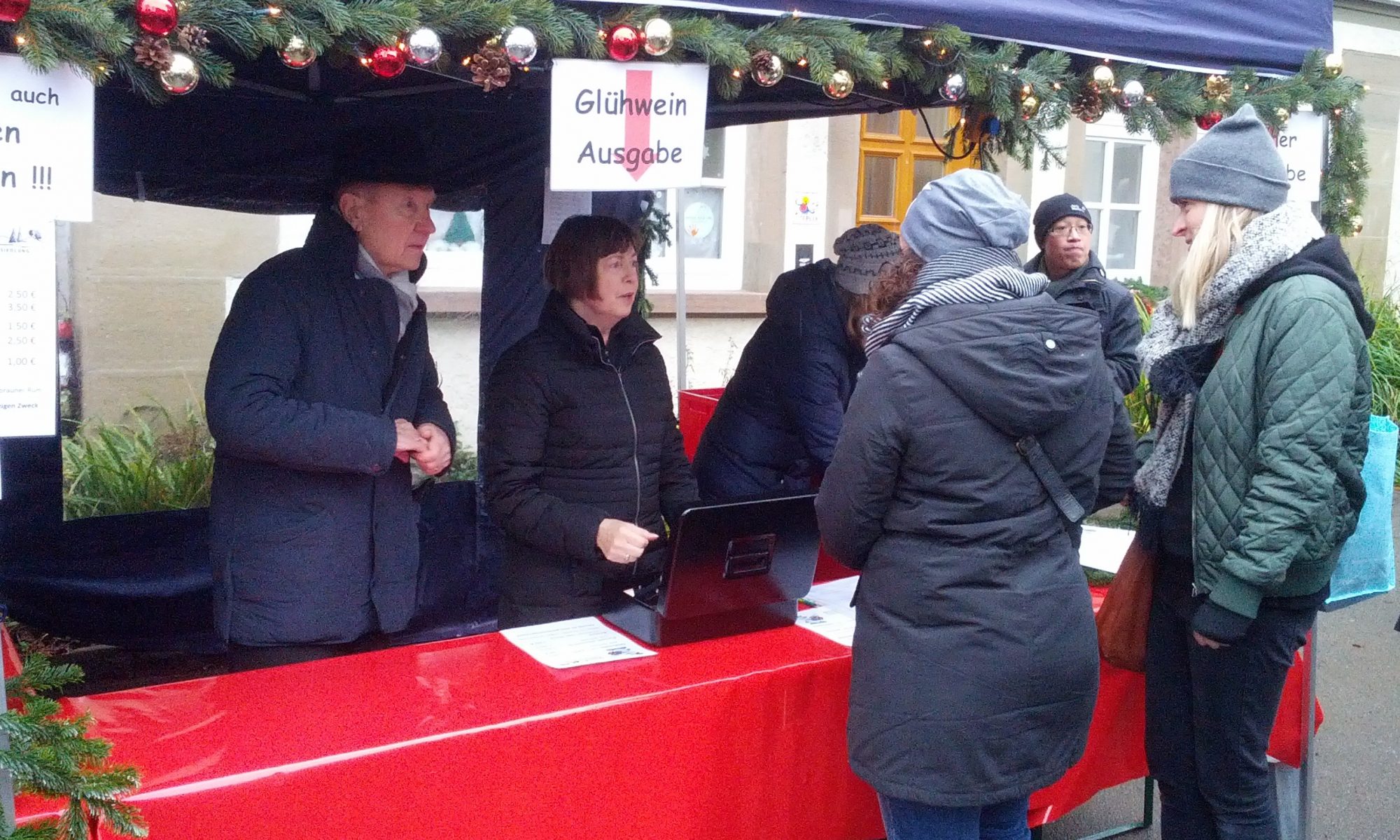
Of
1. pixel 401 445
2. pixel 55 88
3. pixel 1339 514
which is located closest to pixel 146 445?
pixel 401 445

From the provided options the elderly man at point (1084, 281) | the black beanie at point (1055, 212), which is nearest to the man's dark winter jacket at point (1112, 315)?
the elderly man at point (1084, 281)

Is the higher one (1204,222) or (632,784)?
(1204,222)

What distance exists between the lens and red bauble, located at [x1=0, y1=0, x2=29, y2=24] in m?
1.59

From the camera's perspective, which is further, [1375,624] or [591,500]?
[1375,624]

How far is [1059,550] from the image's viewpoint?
2.14m

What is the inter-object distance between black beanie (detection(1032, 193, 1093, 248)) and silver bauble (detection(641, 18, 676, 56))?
2249 mm

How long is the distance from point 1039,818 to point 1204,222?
142cm

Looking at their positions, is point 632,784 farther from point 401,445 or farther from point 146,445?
point 146,445

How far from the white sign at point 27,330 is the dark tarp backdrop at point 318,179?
1.50 metres

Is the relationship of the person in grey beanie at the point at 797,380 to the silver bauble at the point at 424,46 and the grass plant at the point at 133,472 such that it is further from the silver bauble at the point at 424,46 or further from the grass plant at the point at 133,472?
the grass plant at the point at 133,472

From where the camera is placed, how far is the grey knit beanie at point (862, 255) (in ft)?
10.5

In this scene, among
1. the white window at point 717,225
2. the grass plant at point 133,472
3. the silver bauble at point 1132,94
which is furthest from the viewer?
the white window at point 717,225

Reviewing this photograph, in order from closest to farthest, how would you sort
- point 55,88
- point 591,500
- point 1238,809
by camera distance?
point 55,88 → point 1238,809 → point 591,500

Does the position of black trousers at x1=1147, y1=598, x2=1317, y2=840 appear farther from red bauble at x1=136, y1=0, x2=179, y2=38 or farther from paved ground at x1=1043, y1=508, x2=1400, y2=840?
red bauble at x1=136, y1=0, x2=179, y2=38
